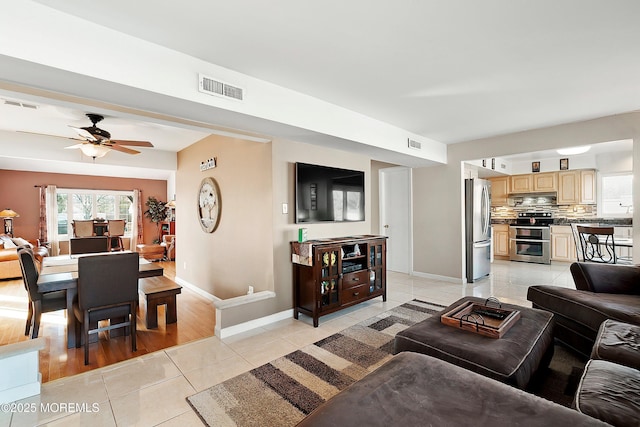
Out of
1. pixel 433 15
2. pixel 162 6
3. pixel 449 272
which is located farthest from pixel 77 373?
Answer: pixel 449 272

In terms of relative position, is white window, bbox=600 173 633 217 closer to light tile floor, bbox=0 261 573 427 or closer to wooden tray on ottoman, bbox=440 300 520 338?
light tile floor, bbox=0 261 573 427

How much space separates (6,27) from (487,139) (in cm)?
555

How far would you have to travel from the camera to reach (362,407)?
110cm

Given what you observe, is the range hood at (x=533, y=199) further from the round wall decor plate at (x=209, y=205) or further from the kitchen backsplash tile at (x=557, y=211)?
the round wall decor plate at (x=209, y=205)

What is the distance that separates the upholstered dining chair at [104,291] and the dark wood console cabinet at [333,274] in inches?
66.9

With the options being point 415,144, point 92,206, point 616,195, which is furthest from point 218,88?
point 92,206

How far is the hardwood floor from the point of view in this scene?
8.55 feet

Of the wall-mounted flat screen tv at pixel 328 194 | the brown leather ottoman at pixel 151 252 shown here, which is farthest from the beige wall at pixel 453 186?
the brown leather ottoman at pixel 151 252

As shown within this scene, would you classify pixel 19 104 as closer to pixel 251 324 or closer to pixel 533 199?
pixel 251 324

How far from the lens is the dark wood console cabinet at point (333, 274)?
3.35 metres

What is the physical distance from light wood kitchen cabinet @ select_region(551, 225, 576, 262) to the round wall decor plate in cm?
751

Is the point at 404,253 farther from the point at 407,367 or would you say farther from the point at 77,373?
the point at 77,373

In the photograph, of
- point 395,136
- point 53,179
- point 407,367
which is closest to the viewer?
point 407,367

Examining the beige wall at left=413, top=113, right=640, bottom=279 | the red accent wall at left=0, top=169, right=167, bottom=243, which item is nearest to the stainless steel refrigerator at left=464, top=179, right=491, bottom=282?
the beige wall at left=413, top=113, right=640, bottom=279
